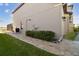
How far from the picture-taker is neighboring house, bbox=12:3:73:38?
9.49ft

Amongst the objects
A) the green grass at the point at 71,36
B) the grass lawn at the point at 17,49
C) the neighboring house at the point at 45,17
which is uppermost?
the neighboring house at the point at 45,17

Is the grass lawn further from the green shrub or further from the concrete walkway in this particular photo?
the green shrub

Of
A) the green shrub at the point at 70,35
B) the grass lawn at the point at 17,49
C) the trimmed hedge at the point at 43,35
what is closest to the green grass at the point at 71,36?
the green shrub at the point at 70,35

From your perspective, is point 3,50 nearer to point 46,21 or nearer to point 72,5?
point 46,21

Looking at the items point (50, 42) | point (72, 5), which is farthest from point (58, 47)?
point (72, 5)

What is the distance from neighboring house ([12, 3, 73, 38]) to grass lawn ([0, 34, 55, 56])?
175 millimetres

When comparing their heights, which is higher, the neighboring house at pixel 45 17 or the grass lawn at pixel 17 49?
the neighboring house at pixel 45 17

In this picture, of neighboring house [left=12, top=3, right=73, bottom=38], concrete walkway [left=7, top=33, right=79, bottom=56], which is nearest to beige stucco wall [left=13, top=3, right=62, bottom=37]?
neighboring house [left=12, top=3, right=73, bottom=38]

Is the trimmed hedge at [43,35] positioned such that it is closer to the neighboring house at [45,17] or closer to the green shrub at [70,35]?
the neighboring house at [45,17]

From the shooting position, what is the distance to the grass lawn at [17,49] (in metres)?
2.89

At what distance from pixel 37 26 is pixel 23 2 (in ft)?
1.05

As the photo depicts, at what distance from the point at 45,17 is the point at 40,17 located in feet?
0.19

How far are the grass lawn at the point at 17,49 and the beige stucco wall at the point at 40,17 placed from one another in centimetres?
18

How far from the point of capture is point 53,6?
2.89 meters
